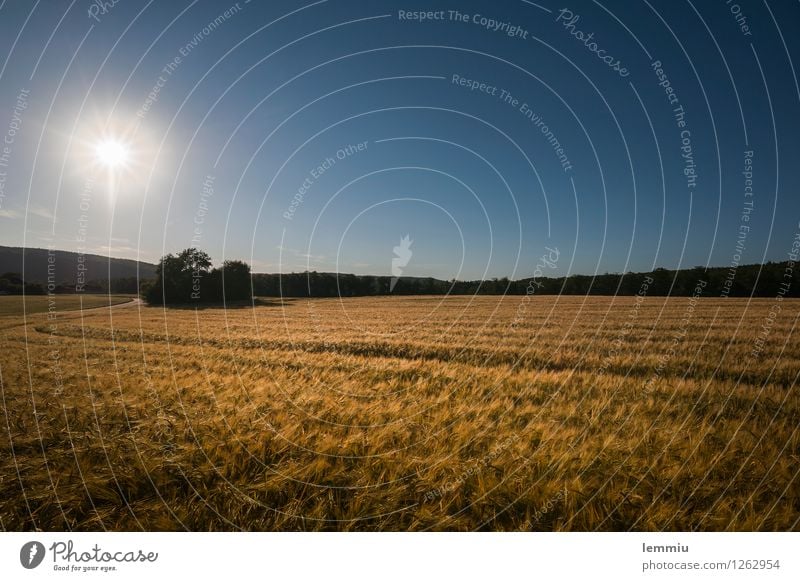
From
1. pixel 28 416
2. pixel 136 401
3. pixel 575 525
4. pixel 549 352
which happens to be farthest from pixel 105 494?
pixel 549 352

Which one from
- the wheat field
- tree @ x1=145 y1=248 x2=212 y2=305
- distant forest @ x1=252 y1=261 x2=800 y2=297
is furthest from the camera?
distant forest @ x1=252 y1=261 x2=800 y2=297

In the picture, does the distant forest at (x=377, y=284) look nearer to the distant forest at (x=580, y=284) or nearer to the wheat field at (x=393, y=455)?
the distant forest at (x=580, y=284)

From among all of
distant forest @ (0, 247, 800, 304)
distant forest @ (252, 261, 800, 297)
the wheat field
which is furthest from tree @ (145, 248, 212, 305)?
the wheat field

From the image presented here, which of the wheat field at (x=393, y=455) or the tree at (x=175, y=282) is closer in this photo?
Result: the wheat field at (x=393, y=455)

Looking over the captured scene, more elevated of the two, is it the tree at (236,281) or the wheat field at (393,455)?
the tree at (236,281)

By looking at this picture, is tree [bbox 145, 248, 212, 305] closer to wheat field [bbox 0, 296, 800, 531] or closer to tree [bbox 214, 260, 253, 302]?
tree [bbox 214, 260, 253, 302]

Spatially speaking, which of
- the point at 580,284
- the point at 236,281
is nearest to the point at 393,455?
the point at 236,281

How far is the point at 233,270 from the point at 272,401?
5598 cm

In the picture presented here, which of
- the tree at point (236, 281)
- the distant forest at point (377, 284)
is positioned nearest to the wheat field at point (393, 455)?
the distant forest at point (377, 284)

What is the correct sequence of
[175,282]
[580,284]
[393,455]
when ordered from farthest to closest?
[580,284] < [175,282] < [393,455]

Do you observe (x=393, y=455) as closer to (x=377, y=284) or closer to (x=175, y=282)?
(x=175, y=282)
